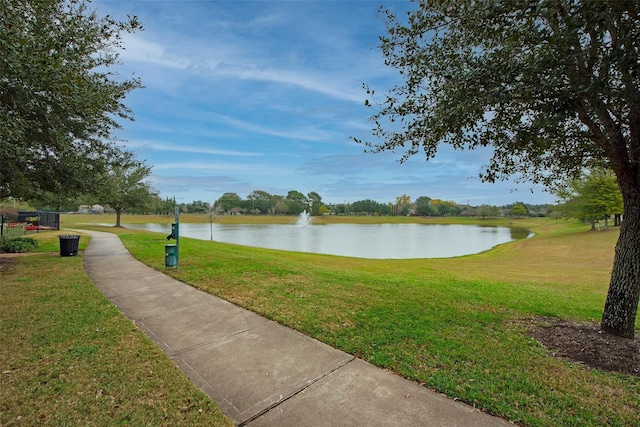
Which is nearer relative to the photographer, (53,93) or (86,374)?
(86,374)

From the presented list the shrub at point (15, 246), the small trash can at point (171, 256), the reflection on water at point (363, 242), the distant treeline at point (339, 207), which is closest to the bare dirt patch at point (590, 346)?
the small trash can at point (171, 256)

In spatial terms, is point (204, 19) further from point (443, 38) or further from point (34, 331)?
point (34, 331)

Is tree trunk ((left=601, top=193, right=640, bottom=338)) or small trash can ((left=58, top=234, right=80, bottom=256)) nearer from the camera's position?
tree trunk ((left=601, top=193, right=640, bottom=338))

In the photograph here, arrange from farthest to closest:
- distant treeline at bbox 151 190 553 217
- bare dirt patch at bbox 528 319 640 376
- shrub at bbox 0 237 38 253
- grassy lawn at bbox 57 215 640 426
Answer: distant treeline at bbox 151 190 553 217, shrub at bbox 0 237 38 253, bare dirt patch at bbox 528 319 640 376, grassy lawn at bbox 57 215 640 426

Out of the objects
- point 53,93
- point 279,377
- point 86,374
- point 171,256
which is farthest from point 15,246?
point 279,377

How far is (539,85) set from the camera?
2.99 m

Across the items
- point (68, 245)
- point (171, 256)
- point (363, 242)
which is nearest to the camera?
point (171, 256)

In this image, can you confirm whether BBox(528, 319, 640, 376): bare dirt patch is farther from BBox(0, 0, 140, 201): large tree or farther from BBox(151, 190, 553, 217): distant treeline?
BBox(151, 190, 553, 217): distant treeline

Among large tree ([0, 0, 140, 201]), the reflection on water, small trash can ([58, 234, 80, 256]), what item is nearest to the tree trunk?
large tree ([0, 0, 140, 201])

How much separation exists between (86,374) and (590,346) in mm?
5677

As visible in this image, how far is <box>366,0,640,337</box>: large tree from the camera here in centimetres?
275

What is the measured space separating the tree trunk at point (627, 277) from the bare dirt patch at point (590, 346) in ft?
0.64

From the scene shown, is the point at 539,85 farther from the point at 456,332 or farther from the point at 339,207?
the point at 339,207

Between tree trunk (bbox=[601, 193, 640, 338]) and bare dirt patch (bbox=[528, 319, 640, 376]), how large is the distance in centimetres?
20
